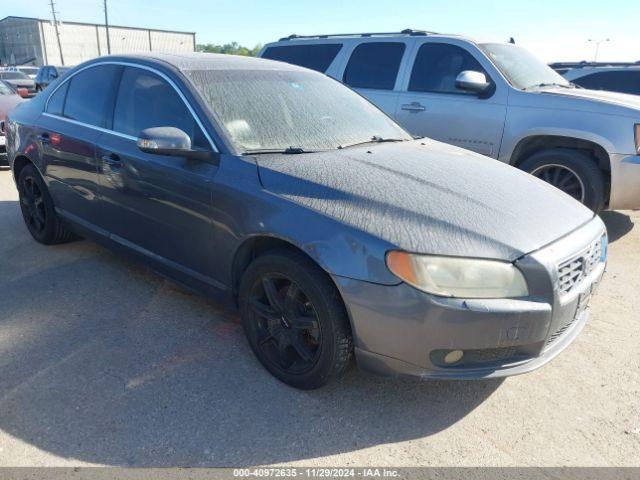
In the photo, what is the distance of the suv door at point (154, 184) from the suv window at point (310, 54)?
3576mm

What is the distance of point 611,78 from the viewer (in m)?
9.63

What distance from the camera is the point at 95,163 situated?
12.5ft

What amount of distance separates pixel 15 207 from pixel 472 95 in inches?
212

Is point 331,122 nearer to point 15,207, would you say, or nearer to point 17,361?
point 17,361

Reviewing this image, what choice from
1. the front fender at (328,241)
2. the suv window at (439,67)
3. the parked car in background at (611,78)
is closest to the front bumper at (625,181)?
the suv window at (439,67)

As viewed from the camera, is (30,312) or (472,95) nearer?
(30,312)

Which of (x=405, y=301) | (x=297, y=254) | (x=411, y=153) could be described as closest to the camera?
(x=405, y=301)

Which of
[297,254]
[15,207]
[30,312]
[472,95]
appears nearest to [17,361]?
[30,312]

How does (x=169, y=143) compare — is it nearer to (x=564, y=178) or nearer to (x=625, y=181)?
(x=564, y=178)

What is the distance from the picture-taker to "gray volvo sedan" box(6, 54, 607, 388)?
7.61ft

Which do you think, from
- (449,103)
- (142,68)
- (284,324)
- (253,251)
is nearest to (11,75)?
(449,103)

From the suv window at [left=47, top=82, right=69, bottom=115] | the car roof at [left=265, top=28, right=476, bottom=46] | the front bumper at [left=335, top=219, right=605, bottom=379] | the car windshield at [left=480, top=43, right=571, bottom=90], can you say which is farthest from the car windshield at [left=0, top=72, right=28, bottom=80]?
the front bumper at [left=335, top=219, right=605, bottom=379]

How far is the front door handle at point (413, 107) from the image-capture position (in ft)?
19.7

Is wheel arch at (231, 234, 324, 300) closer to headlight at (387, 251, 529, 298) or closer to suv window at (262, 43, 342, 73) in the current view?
headlight at (387, 251, 529, 298)
